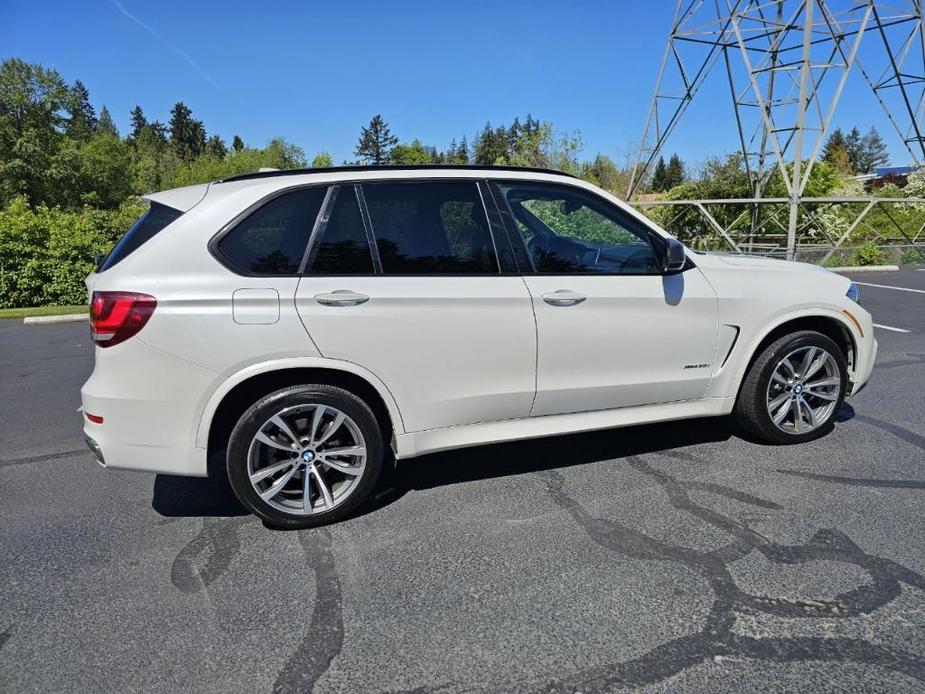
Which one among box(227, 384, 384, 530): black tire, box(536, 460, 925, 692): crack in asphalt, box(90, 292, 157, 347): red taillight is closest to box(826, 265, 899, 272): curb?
box(536, 460, 925, 692): crack in asphalt

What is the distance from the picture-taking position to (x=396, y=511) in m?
3.60

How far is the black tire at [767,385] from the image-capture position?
4195 mm

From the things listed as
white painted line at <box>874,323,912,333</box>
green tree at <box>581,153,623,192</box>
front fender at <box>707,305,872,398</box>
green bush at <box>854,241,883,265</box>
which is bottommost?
white painted line at <box>874,323,912,333</box>

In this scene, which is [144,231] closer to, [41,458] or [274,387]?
[274,387]

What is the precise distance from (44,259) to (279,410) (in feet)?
40.7

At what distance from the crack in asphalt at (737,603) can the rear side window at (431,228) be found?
148 centimetres

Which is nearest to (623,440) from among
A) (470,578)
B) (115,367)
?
(470,578)

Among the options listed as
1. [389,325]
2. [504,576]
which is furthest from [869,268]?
[504,576]

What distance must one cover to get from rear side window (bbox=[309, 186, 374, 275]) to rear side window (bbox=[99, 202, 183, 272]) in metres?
0.73

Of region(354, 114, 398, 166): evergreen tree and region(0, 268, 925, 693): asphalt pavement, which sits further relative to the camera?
region(354, 114, 398, 166): evergreen tree

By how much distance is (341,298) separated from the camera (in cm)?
330

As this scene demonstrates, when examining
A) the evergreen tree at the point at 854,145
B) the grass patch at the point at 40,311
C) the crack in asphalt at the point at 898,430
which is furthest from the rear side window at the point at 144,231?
the evergreen tree at the point at 854,145

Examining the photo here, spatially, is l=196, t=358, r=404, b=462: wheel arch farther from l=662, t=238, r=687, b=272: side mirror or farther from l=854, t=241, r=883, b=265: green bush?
l=854, t=241, r=883, b=265: green bush

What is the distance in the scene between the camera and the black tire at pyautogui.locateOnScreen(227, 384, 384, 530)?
10.6ft
